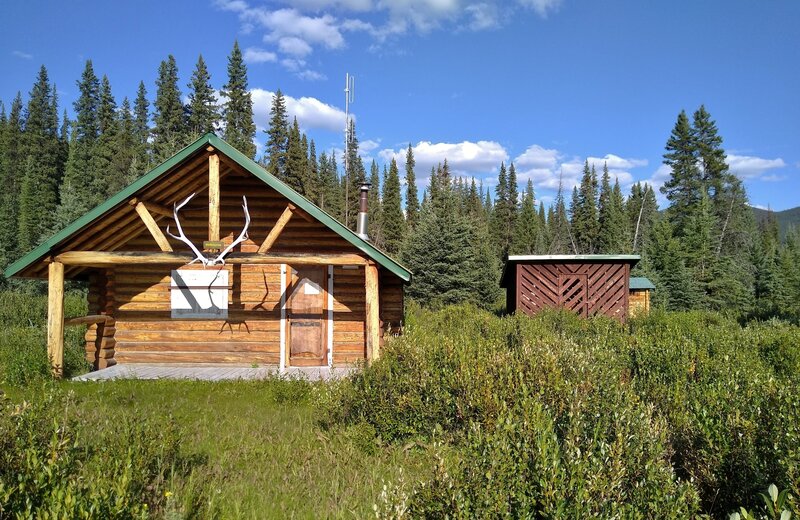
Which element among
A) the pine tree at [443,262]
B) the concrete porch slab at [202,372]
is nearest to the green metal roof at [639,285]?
the pine tree at [443,262]

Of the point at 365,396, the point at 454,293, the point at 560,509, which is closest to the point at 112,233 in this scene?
the point at 365,396

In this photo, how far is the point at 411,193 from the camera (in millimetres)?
77375

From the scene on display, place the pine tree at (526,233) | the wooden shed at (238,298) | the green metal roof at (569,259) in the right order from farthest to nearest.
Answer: the pine tree at (526,233), the green metal roof at (569,259), the wooden shed at (238,298)

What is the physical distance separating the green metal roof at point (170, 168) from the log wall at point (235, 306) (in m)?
2.09

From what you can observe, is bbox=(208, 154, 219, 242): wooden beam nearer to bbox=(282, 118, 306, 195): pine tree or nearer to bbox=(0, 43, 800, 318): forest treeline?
bbox=(0, 43, 800, 318): forest treeline

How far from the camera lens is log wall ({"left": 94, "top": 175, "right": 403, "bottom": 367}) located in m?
12.2

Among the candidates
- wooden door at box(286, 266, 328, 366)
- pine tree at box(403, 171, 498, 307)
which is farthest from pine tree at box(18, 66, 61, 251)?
wooden door at box(286, 266, 328, 366)

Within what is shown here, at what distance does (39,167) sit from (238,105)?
105 feet

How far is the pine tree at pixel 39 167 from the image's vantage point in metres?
49.9

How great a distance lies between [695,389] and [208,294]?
11153 millimetres

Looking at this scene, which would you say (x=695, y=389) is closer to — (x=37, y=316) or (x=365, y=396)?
(x=365, y=396)

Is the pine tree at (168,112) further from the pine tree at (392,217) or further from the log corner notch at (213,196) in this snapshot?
the log corner notch at (213,196)

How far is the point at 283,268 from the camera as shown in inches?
488

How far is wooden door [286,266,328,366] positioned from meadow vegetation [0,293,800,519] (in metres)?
2.99
